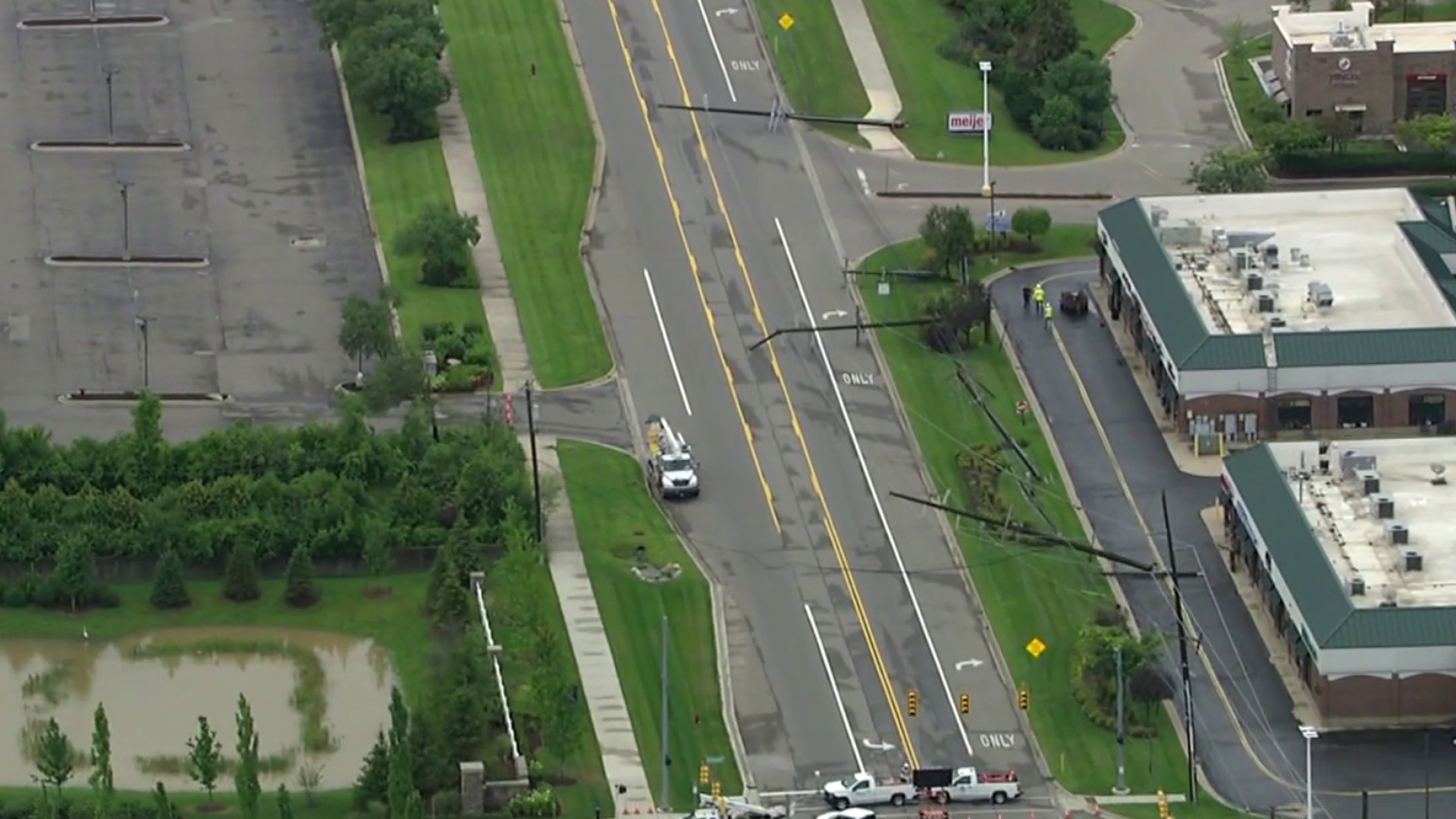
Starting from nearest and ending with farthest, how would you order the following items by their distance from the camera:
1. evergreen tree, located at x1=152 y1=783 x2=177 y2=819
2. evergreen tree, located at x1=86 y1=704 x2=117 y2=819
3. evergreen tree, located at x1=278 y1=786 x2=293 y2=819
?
1. evergreen tree, located at x1=278 y1=786 x2=293 y2=819
2. evergreen tree, located at x1=152 y1=783 x2=177 y2=819
3. evergreen tree, located at x1=86 y1=704 x2=117 y2=819

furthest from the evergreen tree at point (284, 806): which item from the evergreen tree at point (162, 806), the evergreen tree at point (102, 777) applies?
the evergreen tree at point (102, 777)

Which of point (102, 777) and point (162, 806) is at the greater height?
point (102, 777)

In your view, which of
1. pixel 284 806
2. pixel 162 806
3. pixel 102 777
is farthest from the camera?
pixel 102 777

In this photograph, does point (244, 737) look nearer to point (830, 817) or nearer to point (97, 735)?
point (97, 735)

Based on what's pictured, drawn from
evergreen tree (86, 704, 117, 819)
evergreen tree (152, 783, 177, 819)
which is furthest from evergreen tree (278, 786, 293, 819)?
evergreen tree (86, 704, 117, 819)

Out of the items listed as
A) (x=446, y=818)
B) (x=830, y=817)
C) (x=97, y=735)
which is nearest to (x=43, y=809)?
(x=97, y=735)

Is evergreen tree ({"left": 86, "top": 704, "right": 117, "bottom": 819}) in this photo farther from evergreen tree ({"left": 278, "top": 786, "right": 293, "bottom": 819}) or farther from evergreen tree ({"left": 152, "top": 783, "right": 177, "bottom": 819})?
evergreen tree ({"left": 278, "top": 786, "right": 293, "bottom": 819})

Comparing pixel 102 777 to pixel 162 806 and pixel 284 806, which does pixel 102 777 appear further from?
pixel 284 806

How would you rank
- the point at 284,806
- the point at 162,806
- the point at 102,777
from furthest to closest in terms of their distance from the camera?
1. the point at 102,777
2. the point at 162,806
3. the point at 284,806

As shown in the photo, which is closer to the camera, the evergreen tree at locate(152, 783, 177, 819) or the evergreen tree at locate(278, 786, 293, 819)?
the evergreen tree at locate(278, 786, 293, 819)

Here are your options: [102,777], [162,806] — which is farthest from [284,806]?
[102,777]

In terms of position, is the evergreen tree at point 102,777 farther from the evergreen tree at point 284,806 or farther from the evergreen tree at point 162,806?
the evergreen tree at point 284,806
